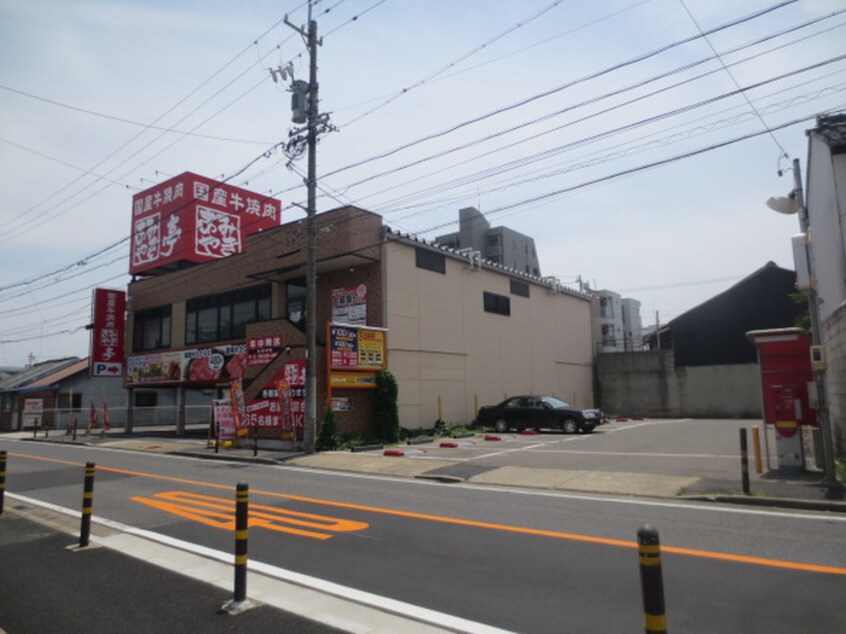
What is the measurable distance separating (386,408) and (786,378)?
1292 cm

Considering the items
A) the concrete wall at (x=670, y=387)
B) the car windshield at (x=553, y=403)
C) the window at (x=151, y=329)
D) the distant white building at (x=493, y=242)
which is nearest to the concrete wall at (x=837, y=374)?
the car windshield at (x=553, y=403)

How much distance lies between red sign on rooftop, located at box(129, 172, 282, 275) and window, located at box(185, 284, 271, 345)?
3.60m

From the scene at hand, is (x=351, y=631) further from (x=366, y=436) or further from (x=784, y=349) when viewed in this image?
(x=366, y=436)

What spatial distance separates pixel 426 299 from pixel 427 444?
6475 millimetres

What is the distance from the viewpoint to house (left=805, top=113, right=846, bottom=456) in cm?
1154

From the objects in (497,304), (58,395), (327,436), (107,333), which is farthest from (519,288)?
(58,395)

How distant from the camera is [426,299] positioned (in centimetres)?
2402

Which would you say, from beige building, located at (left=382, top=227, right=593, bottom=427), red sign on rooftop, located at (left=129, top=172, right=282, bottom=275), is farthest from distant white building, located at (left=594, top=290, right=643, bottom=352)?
red sign on rooftop, located at (left=129, top=172, right=282, bottom=275)

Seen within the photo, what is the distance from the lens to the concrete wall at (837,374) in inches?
436

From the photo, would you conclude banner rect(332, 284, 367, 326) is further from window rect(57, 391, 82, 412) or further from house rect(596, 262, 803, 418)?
window rect(57, 391, 82, 412)

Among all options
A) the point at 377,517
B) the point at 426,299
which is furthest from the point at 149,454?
the point at 377,517

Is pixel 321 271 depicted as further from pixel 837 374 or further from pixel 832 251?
pixel 837 374

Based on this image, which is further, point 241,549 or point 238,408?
point 238,408

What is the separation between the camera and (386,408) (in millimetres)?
20906
